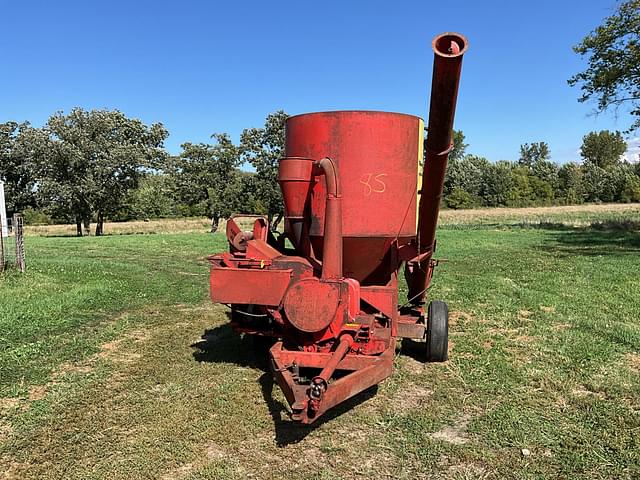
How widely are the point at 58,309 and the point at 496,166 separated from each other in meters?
75.1

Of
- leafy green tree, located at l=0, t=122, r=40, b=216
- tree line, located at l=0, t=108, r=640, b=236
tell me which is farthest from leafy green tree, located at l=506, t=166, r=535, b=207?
leafy green tree, located at l=0, t=122, r=40, b=216

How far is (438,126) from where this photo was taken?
495cm

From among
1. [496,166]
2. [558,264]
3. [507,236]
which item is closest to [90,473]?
[558,264]

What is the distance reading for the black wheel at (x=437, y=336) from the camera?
7.43m

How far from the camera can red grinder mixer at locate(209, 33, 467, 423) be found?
563 cm

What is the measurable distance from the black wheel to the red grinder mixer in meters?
0.49

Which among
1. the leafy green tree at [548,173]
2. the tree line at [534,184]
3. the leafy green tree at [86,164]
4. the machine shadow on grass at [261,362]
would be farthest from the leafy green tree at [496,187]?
the machine shadow on grass at [261,362]

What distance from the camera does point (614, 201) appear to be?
7406 centimetres

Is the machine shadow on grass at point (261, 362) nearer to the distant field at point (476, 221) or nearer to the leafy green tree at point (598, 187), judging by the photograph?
the distant field at point (476, 221)

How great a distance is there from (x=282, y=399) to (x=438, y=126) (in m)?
3.34

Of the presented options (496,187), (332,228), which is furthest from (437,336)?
(496,187)

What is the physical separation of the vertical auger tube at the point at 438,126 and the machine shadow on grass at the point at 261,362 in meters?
2.05

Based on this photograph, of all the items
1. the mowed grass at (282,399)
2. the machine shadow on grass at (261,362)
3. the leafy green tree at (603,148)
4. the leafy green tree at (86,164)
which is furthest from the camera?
the leafy green tree at (603,148)

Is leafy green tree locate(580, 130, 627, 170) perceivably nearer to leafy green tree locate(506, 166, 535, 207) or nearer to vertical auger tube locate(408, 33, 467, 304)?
leafy green tree locate(506, 166, 535, 207)
